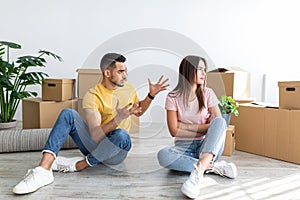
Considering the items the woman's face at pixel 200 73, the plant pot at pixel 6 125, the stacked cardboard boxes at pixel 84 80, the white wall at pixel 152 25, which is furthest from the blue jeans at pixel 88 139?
the white wall at pixel 152 25

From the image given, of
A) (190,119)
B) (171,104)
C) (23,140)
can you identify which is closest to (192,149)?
(190,119)

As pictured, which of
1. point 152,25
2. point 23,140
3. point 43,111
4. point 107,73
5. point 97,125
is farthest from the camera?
point 152,25

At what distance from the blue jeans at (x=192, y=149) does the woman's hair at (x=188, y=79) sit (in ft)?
0.60

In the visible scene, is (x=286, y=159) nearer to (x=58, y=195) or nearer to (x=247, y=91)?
(x=247, y=91)

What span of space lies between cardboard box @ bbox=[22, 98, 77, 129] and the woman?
3.64 feet

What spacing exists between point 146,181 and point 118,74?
61cm

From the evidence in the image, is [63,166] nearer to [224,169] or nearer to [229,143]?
[224,169]

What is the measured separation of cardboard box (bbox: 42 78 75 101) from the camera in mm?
2637

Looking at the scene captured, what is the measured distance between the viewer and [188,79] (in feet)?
6.15

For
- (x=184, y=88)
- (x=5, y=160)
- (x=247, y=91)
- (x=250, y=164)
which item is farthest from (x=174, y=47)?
(x=5, y=160)

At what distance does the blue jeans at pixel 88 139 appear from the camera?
1741 mm

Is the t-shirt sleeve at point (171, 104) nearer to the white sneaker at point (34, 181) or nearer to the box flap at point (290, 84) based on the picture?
the white sneaker at point (34, 181)

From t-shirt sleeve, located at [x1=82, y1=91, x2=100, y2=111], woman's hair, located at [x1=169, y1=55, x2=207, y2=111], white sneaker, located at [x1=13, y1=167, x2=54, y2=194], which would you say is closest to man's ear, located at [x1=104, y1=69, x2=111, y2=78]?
t-shirt sleeve, located at [x1=82, y1=91, x2=100, y2=111]

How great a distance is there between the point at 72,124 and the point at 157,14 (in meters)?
A: 2.00
